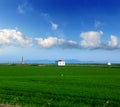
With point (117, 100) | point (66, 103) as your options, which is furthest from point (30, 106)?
point (117, 100)

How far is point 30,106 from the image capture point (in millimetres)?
16891

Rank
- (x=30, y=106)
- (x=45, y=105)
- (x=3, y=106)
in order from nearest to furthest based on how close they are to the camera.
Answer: (x=3, y=106) → (x=30, y=106) → (x=45, y=105)

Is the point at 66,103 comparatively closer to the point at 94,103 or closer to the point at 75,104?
the point at 75,104

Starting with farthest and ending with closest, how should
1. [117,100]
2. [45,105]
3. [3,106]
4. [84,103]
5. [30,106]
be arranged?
[117,100]
[84,103]
[45,105]
[30,106]
[3,106]

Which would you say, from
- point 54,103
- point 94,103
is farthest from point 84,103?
point 54,103

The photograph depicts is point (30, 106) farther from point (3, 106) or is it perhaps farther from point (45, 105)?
point (3, 106)

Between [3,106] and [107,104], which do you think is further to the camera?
[107,104]

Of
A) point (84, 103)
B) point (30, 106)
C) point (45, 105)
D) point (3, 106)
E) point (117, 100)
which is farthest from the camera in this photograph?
point (117, 100)

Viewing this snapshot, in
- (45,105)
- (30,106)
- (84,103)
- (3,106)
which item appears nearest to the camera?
(3,106)

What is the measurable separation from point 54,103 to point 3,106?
5.56 metres

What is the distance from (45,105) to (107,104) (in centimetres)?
380

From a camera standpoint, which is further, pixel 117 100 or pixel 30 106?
pixel 117 100

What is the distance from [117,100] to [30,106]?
6893 mm

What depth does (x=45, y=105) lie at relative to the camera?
60.1 feet
